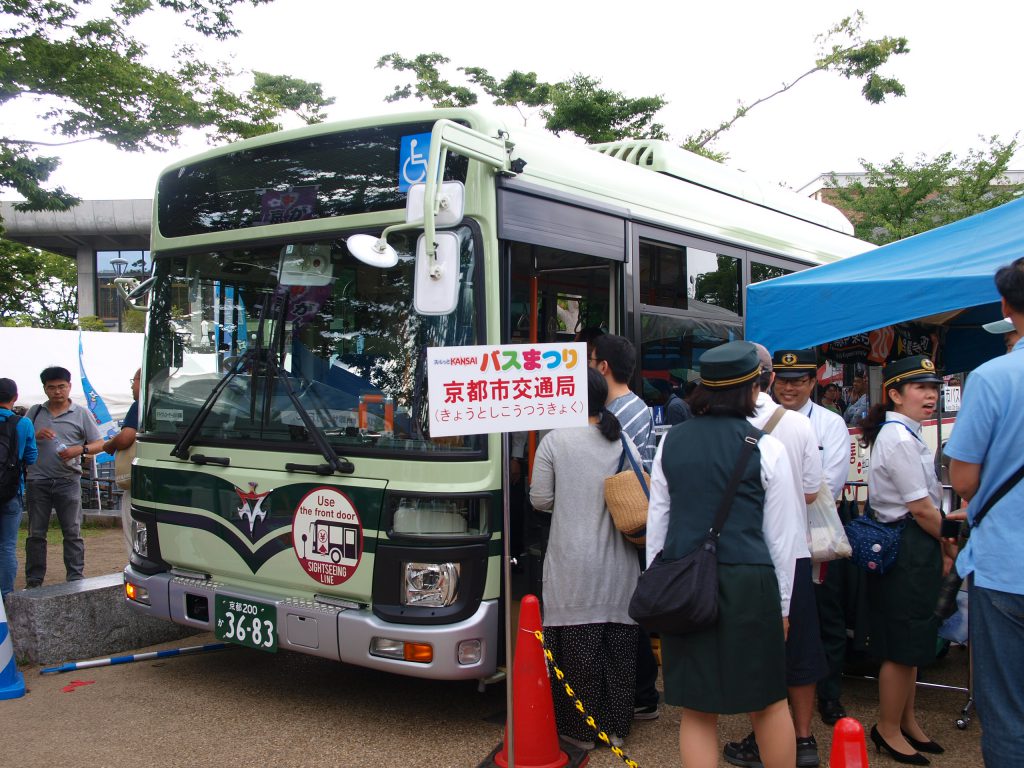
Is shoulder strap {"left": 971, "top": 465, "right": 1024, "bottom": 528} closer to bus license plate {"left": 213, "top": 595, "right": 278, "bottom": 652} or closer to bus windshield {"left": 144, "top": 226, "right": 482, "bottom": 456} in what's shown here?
bus windshield {"left": 144, "top": 226, "right": 482, "bottom": 456}

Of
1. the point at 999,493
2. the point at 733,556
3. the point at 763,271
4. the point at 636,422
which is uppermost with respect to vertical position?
the point at 763,271

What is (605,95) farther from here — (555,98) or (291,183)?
(291,183)

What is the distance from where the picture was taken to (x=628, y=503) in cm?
391

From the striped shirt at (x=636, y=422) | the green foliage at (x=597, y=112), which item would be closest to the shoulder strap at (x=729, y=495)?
the striped shirt at (x=636, y=422)

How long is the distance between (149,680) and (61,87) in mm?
6093

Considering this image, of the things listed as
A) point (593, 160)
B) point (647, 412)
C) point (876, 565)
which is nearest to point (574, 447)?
point (647, 412)

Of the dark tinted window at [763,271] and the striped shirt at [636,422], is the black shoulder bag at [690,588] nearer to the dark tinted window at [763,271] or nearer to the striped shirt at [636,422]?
the striped shirt at [636,422]

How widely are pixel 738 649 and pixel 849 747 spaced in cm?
72

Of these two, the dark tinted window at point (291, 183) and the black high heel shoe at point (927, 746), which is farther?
the dark tinted window at point (291, 183)

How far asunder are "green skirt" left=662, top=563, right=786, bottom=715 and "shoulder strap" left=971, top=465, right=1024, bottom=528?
67cm

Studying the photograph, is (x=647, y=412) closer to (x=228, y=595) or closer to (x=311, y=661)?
(x=228, y=595)

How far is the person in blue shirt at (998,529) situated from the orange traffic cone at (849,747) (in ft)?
2.28

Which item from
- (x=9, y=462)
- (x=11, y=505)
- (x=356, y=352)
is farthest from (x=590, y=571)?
(x=11, y=505)

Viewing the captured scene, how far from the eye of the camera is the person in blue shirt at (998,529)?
2.61 meters
